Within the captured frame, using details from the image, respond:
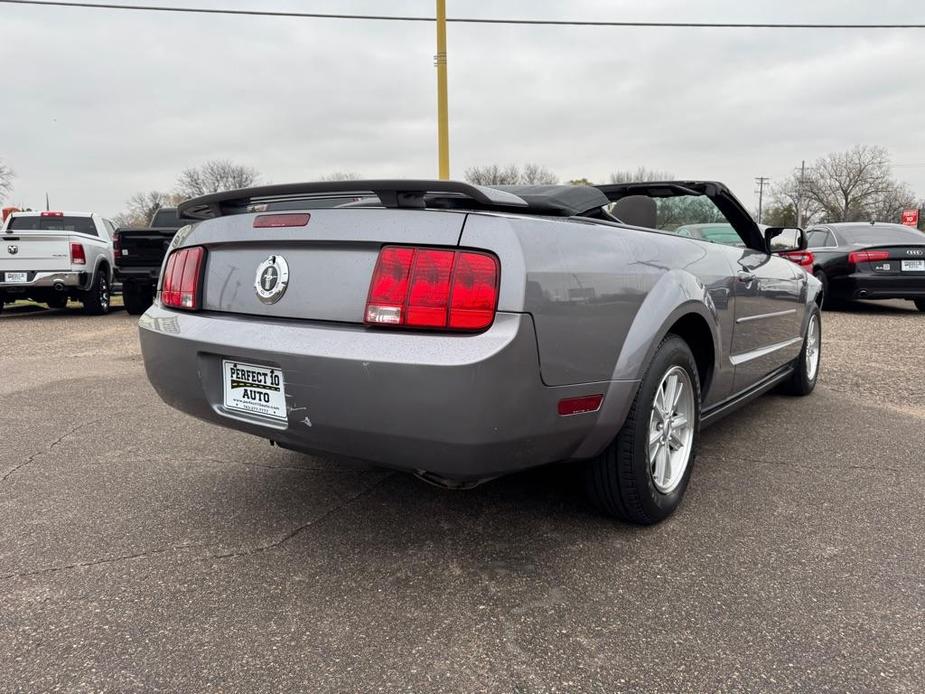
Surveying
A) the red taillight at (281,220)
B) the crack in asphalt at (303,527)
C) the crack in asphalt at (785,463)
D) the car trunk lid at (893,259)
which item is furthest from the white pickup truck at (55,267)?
the car trunk lid at (893,259)

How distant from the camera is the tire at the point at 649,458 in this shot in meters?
2.25

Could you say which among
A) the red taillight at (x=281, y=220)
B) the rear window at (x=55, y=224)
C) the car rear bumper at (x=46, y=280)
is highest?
the rear window at (x=55, y=224)

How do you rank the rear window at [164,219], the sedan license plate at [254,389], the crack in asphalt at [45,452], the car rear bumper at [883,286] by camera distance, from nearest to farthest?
1. the sedan license plate at [254,389]
2. the crack in asphalt at [45,452]
3. the car rear bumper at [883,286]
4. the rear window at [164,219]

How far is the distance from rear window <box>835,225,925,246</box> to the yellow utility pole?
6104 mm

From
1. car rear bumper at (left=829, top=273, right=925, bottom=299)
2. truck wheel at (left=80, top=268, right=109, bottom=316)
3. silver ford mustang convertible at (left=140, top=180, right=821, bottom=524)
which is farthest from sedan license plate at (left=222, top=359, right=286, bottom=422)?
truck wheel at (left=80, top=268, right=109, bottom=316)

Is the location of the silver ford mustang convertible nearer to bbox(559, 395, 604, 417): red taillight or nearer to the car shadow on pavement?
bbox(559, 395, 604, 417): red taillight

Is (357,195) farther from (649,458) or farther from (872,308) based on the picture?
(872,308)

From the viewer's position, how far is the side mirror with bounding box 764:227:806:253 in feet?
12.5

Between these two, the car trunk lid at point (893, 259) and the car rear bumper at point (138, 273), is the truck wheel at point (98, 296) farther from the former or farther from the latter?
the car trunk lid at point (893, 259)

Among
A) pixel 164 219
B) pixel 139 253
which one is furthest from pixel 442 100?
pixel 164 219

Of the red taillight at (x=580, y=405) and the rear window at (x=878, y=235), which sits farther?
the rear window at (x=878, y=235)

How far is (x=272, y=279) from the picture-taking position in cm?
216

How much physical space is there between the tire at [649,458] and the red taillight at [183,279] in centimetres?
155

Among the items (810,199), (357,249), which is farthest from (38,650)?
(810,199)
